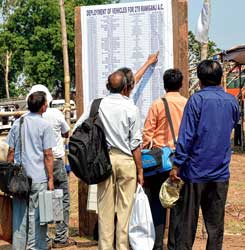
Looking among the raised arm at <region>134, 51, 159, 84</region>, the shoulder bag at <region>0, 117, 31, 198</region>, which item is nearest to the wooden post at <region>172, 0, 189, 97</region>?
the raised arm at <region>134, 51, 159, 84</region>

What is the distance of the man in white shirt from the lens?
6.54 metres

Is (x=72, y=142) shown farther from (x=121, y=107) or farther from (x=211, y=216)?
(x=211, y=216)

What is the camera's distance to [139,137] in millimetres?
5383

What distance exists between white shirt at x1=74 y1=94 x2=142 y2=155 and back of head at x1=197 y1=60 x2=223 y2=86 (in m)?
0.71

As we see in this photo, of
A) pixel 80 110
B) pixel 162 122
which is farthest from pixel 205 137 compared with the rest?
pixel 80 110

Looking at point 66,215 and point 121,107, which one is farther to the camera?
point 66,215

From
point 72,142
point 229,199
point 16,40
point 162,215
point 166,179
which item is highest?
point 16,40

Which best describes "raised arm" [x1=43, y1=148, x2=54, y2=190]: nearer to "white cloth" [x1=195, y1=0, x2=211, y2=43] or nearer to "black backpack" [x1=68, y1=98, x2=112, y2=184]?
"black backpack" [x1=68, y1=98, x2=112, y2=184]

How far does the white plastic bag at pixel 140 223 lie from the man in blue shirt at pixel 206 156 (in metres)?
0.36

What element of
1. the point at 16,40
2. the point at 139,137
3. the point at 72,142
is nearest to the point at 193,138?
the point at 139,137

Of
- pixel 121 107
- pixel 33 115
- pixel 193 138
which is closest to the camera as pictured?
pixel 193 138

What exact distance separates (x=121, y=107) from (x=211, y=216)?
1.24m

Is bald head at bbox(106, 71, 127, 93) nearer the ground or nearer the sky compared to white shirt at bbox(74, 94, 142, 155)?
nearer the sky

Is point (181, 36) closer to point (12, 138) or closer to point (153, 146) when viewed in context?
point (153, 146)
